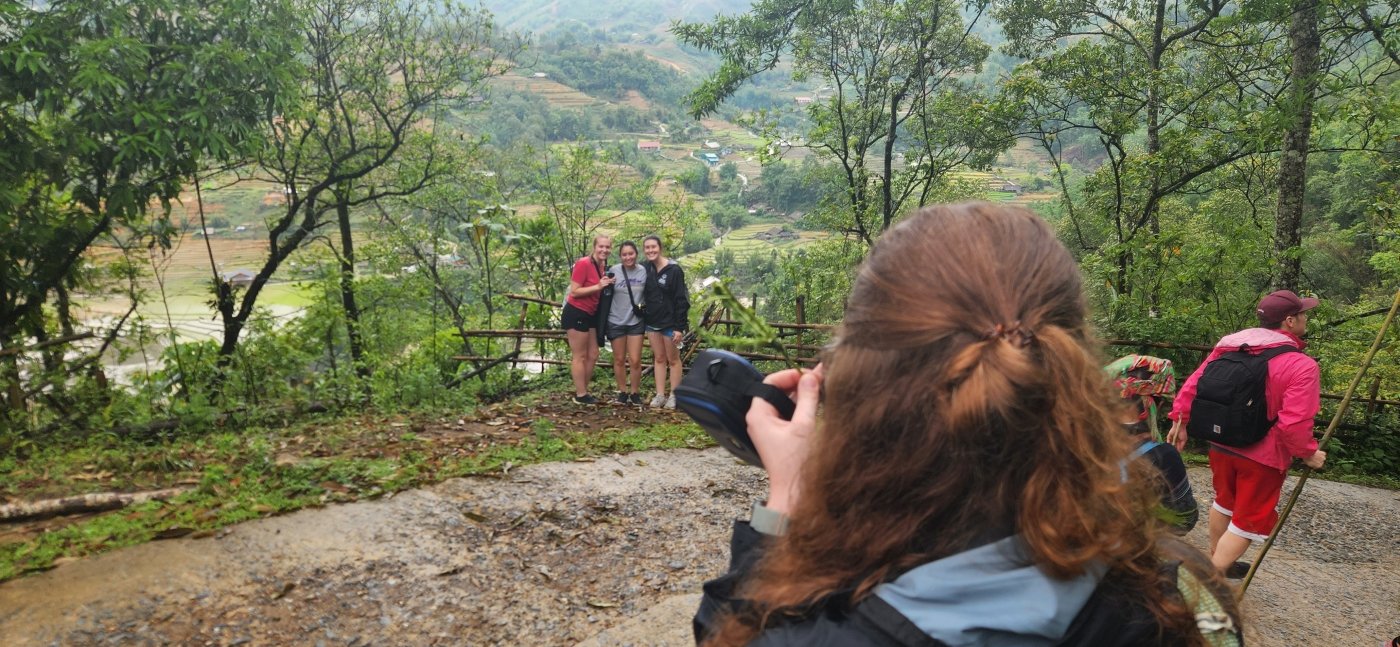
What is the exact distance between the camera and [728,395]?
1.37 meters

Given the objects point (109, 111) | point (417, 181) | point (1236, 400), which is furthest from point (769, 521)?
point (417, 181)

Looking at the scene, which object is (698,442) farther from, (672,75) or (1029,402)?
(672,75)

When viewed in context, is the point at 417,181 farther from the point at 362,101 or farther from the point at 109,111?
the point at 109,111

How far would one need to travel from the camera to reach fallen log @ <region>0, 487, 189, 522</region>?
4.50 metres

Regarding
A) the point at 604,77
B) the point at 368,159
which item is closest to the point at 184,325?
the point at 368,159

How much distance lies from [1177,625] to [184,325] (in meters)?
10.6

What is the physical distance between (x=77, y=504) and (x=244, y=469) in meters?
0.90

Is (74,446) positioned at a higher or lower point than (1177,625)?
lower

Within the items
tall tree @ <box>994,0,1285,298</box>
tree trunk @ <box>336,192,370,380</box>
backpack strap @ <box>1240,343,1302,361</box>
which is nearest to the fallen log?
tree trunk @ <box>336,192,370,380</box>

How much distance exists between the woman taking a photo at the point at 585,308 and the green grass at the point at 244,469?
0.98 m

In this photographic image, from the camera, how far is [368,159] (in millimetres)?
13359

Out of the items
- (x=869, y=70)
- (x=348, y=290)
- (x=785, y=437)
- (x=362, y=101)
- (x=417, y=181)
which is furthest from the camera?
(x=417, y=181)

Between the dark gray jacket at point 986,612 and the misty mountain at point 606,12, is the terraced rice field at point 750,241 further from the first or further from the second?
the misty mountain at point 606,12

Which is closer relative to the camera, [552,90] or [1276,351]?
[1276,351]
